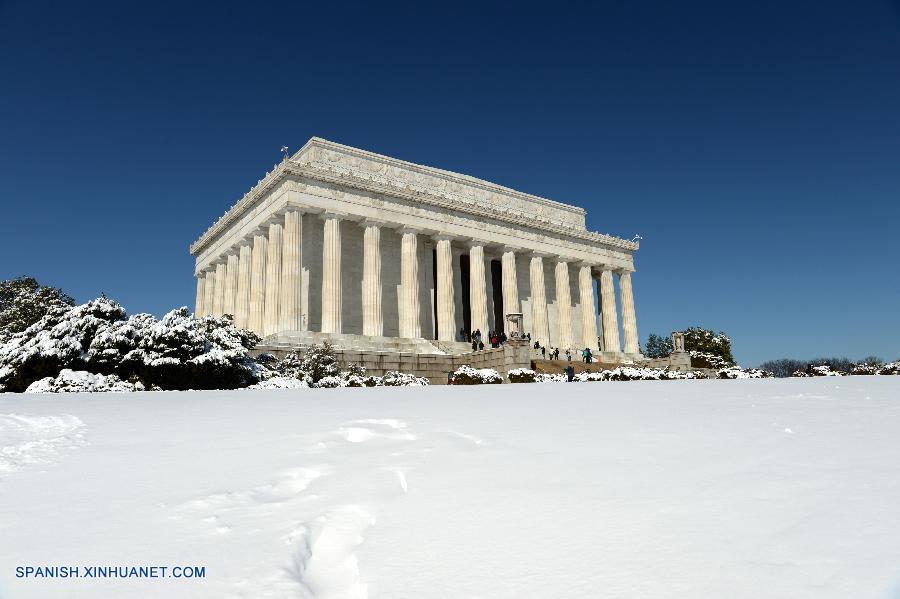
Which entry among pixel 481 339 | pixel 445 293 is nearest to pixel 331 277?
A: pixel 445 293

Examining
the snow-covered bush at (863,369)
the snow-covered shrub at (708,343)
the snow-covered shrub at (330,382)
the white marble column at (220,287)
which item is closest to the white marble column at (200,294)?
the white marble column at (220,287)

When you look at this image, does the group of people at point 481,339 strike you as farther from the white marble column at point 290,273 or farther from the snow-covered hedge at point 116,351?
the snow-covered hedge at point 116,351

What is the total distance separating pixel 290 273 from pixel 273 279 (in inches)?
94.5

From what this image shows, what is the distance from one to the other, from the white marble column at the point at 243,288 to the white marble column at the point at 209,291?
9.48m

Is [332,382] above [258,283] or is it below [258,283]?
below

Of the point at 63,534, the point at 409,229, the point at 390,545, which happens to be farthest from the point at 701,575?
the point at 409,229

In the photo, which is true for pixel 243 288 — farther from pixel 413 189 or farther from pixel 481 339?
pixel 481 339

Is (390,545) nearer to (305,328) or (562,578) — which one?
(562,578)

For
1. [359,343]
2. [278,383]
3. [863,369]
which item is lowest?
[278,383]

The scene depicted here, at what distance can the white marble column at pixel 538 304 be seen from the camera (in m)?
56.8

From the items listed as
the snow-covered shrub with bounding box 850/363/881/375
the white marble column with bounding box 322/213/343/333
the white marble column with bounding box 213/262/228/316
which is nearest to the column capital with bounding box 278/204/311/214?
the white marble column with bounding box 322/213/343/333

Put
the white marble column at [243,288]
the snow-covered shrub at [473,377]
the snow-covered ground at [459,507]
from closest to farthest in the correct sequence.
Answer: the snow-covered ground at [459,507] < the snow-covered shrub at [473,377] < the white marble column at [243,288]

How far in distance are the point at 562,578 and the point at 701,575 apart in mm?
934

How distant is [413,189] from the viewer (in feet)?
172
